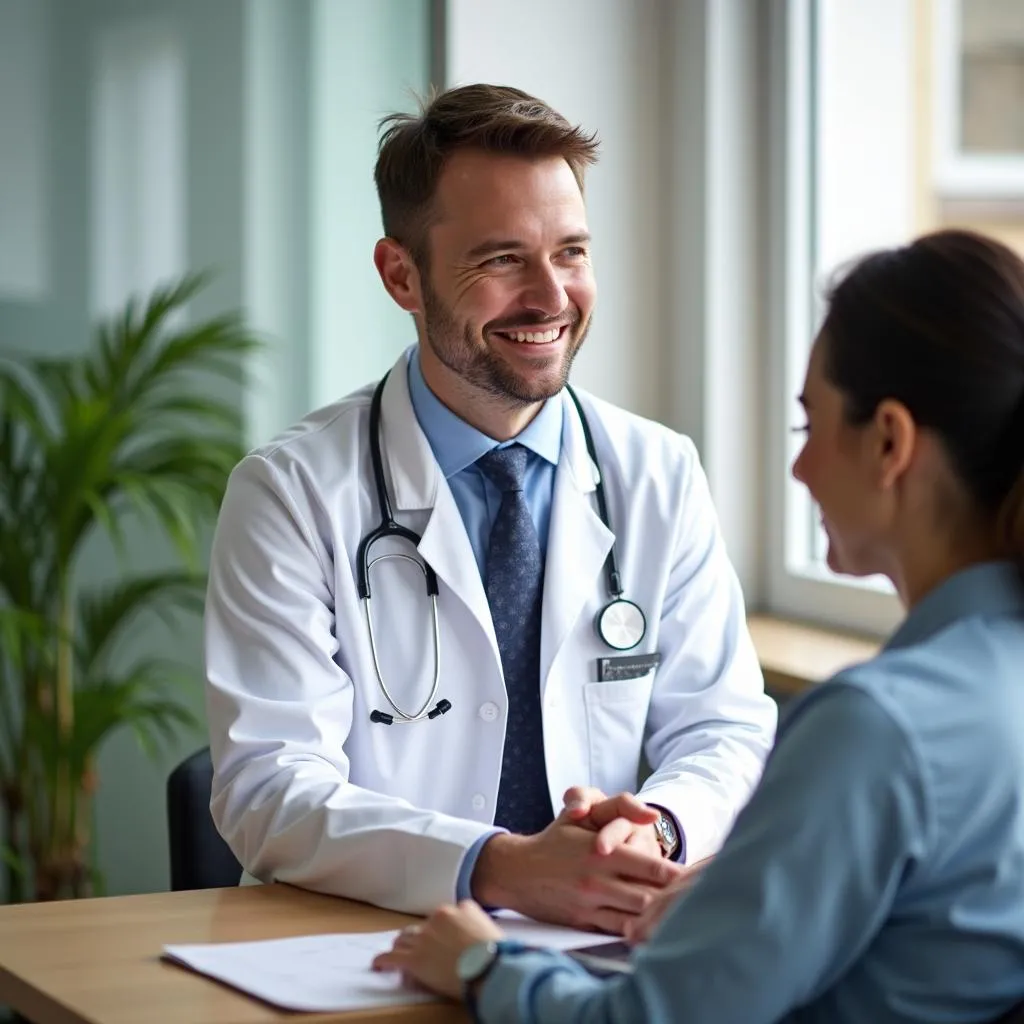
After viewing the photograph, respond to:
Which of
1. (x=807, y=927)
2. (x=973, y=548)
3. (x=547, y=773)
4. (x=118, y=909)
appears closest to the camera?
(x=807, y=927)

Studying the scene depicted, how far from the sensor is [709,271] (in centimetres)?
311

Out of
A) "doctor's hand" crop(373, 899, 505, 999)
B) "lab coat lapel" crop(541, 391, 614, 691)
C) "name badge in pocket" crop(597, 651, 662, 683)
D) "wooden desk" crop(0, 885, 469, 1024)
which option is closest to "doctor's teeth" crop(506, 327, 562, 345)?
"lab coat lapel" crop(541, 391, 614, 691)

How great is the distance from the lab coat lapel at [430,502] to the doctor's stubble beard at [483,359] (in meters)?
0.08

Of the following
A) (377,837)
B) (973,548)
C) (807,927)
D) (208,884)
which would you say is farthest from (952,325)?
(208,884)

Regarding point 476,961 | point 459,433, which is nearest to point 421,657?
point 459,433

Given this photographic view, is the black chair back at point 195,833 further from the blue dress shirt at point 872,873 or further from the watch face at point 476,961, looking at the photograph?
the blue dress shirt at point 872,873

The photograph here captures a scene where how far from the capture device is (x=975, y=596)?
116 cm

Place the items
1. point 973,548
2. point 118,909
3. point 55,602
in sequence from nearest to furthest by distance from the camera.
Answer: point 973,548 < point 118,909 < point 55,602

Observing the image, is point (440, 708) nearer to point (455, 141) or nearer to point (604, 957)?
point (604, 957)

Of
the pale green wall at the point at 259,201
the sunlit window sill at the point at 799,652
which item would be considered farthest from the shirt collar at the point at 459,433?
the pale green wall at the point at 259,201

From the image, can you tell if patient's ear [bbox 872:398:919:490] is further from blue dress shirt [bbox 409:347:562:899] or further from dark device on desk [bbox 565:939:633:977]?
blue dress shirt [bbox 409:347:562:899]

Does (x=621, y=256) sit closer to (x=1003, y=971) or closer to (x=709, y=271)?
(x=709, y=271)

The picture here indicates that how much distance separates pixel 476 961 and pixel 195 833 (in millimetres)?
818

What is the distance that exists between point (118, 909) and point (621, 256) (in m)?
1.95
